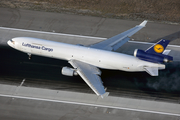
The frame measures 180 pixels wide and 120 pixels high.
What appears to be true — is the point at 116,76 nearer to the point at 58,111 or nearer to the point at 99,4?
the point at 58,111

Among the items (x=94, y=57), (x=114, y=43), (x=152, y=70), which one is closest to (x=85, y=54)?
(x=94, y=57)

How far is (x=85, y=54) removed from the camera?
28703 mm

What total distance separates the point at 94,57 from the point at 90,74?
2555 mm

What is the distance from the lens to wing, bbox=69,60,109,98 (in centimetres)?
2614

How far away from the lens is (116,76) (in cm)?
3042

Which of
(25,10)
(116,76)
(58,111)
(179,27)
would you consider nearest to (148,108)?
(116,76)

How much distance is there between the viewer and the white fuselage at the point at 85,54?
1102 inches

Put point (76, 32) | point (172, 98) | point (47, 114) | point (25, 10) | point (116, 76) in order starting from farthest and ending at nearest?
1. point (25, 10)
2. point (76, 32)
3. point (116, 76)
4. point (172, 98)
5. point (47, 114)

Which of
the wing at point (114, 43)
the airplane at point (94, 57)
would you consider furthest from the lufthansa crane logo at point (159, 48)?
the wing at point (114, 43)

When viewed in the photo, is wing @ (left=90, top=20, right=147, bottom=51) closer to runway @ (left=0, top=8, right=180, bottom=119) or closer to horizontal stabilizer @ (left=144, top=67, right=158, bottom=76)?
runway @ (left=0, top=8, right=180, bottom=119)

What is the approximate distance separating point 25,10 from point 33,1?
2.99 m

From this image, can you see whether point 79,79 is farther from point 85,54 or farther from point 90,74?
point 85,54

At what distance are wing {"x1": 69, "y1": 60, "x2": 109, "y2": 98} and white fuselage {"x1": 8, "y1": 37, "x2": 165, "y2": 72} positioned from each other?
632 millimetres

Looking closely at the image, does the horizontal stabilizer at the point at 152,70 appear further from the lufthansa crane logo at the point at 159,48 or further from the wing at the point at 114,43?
the wing at the point at 114,43
